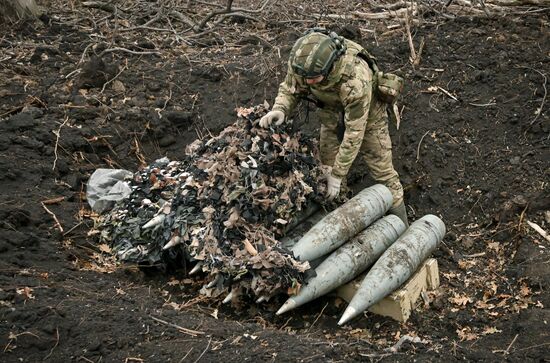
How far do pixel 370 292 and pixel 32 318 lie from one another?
8.10ft

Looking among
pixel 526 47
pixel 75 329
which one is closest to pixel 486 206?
pixel 526 47

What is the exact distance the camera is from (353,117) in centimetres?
612

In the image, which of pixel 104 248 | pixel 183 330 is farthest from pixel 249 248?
pixel 104 248

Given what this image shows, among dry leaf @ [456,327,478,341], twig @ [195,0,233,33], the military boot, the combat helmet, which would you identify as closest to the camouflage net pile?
the combat helmet

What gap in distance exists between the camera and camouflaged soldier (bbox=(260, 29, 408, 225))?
584 centimetres

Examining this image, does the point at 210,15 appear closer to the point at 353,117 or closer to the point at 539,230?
the point at 353,117

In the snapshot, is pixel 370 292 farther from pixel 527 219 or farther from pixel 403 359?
pixel 527 219

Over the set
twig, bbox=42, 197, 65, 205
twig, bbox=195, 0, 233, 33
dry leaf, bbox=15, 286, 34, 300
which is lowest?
twig, bbox=42, 197, 65, 205

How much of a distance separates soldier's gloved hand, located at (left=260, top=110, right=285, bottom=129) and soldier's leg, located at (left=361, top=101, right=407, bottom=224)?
0.93 m

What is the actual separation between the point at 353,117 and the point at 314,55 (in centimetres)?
68

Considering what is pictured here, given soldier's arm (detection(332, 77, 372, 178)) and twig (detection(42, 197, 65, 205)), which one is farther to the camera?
twig (detection(42, 197, 65, 205))

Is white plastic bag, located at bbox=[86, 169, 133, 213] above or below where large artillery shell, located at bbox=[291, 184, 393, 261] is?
below

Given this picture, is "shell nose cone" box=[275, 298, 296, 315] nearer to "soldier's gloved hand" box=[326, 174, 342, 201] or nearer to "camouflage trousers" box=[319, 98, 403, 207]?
"soldier's gloved hand" box=[326, 174, 342, 201]

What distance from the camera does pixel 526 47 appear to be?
8469mm
